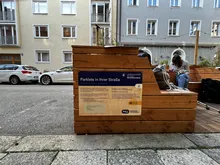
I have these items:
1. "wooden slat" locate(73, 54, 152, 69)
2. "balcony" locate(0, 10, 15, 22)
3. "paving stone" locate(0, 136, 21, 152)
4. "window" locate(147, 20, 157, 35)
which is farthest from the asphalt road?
"balcony" locate(0, 10, 15, 22)

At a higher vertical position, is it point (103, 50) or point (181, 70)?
point (103, 50)

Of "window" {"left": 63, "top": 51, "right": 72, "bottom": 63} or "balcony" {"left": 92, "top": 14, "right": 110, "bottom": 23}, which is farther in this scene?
"balcony" {"left": 92, "top": 14, "right": 110, "bottom": 23}

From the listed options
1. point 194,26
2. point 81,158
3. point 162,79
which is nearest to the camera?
point 81,158

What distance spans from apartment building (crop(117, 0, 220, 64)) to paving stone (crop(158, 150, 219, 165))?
13345 millimetres

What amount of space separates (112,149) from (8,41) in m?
17.4

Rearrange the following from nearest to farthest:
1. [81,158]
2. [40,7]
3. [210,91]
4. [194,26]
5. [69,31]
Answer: [81,158] < [210,91] < [194,26] < [40,7] < [69,31]

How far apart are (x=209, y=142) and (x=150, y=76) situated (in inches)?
52.3

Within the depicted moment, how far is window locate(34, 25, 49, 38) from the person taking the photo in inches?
582

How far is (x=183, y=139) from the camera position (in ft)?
7.29

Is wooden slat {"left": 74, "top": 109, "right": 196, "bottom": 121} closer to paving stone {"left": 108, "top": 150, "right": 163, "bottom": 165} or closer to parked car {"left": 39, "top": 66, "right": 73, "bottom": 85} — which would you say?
paving stone {"left": 108, "top": 150, "right": 163, "bottom": 165}

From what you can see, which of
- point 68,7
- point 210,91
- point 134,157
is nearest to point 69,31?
point 68,7

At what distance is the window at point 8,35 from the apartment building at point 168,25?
35.7 ft

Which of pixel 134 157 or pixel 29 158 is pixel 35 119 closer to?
pixel 29 158

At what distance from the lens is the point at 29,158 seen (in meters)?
1.77
